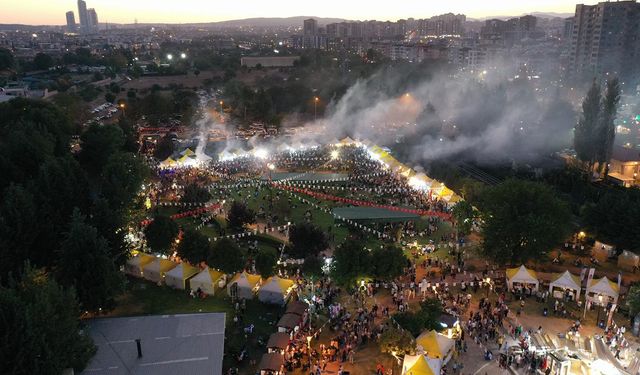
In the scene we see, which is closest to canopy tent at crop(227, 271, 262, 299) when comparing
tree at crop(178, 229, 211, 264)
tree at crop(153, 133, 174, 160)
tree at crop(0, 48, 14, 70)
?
tree at crop(178, 229, 211, 264)

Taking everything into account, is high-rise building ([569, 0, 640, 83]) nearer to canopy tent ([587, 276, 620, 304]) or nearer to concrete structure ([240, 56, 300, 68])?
concrete structure ([240, 56, 300, 68])

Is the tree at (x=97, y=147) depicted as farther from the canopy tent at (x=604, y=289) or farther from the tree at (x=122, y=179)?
the canopy tent at (x=604, y=289)

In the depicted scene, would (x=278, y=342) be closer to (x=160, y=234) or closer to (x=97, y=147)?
(x=160, y=234)

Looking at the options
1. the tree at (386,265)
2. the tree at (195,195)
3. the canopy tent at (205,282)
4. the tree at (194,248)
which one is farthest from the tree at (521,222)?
the tree at (195,195)

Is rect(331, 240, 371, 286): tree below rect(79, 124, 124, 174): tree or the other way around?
below

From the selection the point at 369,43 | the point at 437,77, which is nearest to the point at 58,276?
the point at 437,77

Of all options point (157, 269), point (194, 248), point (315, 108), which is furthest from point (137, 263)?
point (315, 108)

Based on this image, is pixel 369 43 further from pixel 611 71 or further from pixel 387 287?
pixel 387 287
